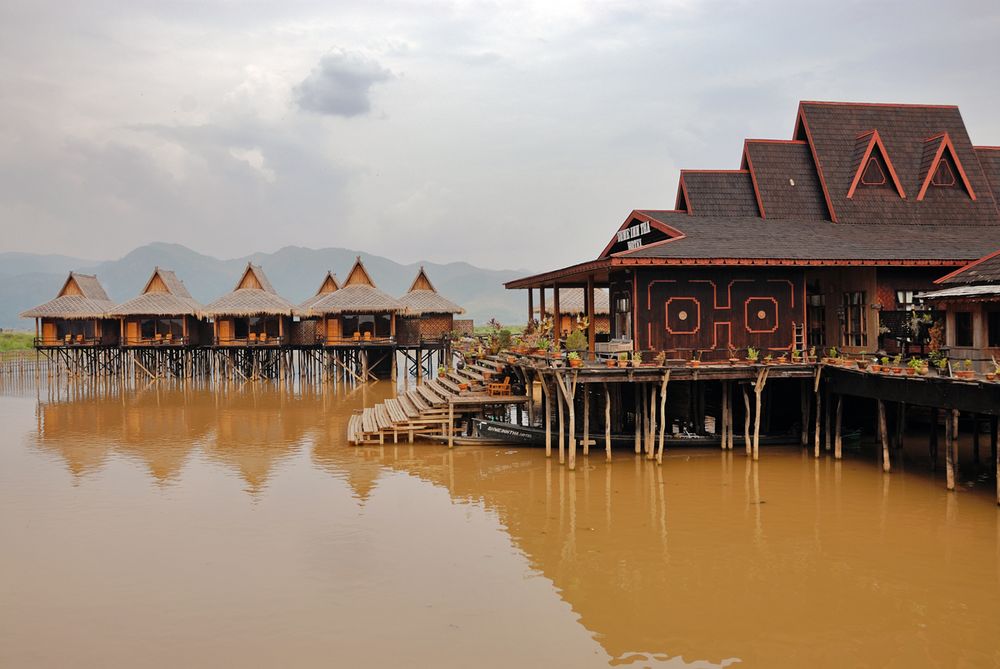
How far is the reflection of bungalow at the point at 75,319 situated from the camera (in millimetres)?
48812

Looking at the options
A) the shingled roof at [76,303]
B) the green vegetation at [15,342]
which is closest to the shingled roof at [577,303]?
the shingled roof at [76,303]

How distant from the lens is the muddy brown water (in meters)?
9.98

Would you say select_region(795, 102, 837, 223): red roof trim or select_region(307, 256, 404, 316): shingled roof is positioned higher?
select_region(795, 102, 837, 223): red roof trim

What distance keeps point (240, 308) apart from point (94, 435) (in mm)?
17657

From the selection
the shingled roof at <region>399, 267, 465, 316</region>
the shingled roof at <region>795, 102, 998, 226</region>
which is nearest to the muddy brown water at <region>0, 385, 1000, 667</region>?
the shingled roof at <region>795, 102, 998, 226</region>

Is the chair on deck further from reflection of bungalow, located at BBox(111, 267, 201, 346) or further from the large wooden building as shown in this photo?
reflection of bungalow, located at BBox(111, 267, 201, 346)

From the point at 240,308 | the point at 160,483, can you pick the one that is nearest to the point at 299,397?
the point at 240,308

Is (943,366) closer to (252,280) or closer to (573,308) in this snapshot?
(573,308)

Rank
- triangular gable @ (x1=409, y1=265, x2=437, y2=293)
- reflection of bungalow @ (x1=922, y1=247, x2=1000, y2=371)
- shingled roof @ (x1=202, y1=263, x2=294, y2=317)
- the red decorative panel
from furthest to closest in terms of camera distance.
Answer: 1. triangular gable @ (x1=409, y1=265, x2=437, y2=293)
2. shingled roof @ (x1=202, y1=263, x2=294, y2=317)
3. the red decorative panel
4. reflection of bungalow @ (x1=922, y1=247, x2=1000, y2=371)

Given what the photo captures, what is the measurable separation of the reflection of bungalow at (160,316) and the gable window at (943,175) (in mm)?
36516

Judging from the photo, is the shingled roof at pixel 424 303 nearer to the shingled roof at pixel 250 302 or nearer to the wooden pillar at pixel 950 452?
the shingled roof at pixel 250 302

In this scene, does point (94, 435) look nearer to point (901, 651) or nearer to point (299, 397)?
point (299, 397)

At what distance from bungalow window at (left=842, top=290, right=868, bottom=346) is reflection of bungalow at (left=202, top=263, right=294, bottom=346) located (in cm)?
2897

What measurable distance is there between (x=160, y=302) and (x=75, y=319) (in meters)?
7.37
